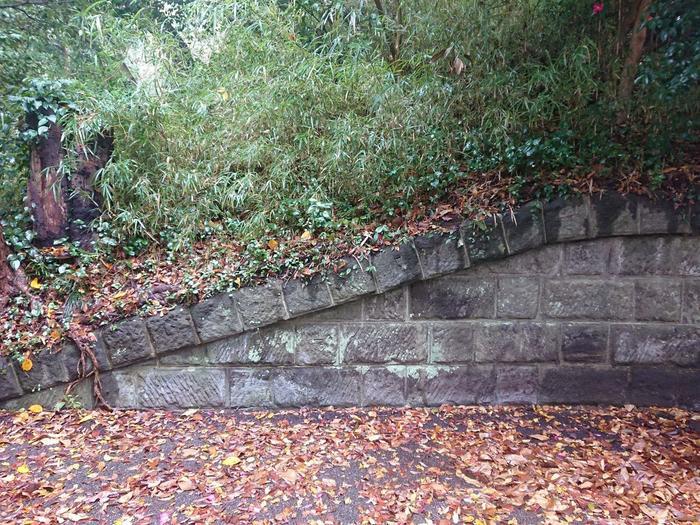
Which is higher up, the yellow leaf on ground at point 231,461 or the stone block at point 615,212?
the stone block at point 615,212

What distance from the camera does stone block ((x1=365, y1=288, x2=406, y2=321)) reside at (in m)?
3.05

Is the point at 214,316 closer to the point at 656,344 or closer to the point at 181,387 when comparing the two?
the point at 181,387

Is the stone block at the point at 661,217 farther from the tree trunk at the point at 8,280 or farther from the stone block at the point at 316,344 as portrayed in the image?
the tree trunk at the point at 8,280

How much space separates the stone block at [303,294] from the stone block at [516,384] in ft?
4.25

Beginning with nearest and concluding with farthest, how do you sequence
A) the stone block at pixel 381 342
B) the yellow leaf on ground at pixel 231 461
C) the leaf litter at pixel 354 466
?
the leaf litter at pixel 354 466, the yellow leaf on ground at pixel 231 461, the stone block at pixel 381 342

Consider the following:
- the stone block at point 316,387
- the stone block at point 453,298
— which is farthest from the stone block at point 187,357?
the stone block at point 453,298

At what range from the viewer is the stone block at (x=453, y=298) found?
305 centimetres

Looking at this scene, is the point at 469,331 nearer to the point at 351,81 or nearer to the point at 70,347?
the point at 351,81

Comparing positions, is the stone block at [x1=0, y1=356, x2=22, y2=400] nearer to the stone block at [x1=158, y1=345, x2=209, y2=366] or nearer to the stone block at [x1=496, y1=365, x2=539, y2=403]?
the stone block at [x1=158, y1=345, x2=209, y2=366]

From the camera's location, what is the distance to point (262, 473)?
239cm

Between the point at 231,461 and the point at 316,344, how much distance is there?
0.88 m

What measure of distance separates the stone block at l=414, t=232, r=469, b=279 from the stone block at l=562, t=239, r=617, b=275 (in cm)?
68

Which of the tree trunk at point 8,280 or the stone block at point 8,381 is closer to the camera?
the stone block at point 8,381

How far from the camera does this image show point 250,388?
307 cm
